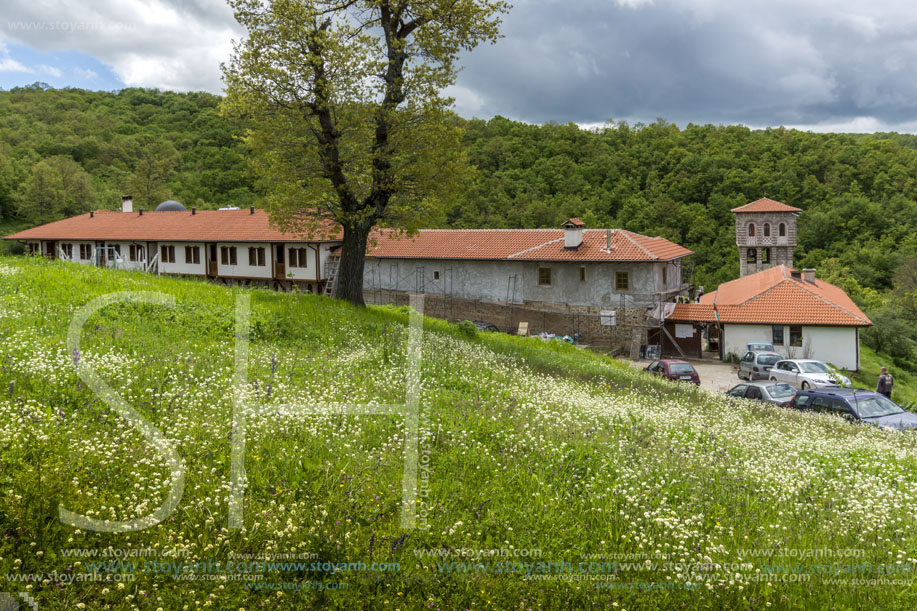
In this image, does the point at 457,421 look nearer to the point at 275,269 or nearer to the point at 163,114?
the point at 275,269

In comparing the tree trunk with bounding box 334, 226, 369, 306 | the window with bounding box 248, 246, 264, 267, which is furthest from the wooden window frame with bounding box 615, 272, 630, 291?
the window with bounding box 248, 246, 264, 267

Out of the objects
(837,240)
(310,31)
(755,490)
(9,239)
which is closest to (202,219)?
(9,239)

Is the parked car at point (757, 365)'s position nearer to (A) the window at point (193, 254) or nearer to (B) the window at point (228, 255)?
(B) the window at point (228, 255)

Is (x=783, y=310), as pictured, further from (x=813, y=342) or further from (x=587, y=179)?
(x=587, y=179)

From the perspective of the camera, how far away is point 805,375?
26062mm

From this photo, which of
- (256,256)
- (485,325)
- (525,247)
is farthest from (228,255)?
(525,247)

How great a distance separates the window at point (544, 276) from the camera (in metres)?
40.7

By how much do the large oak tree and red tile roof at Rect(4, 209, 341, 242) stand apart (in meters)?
22.8

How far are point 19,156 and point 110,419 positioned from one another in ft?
265

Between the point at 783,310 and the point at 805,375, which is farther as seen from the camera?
the point at 783,310

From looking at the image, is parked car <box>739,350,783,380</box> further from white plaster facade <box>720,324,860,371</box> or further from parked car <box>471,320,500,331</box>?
parked car <box>471,320,500,331</box>

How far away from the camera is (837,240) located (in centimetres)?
7262

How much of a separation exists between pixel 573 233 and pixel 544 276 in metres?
3.34

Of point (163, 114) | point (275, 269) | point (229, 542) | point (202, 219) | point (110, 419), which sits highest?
point (163, 114)
